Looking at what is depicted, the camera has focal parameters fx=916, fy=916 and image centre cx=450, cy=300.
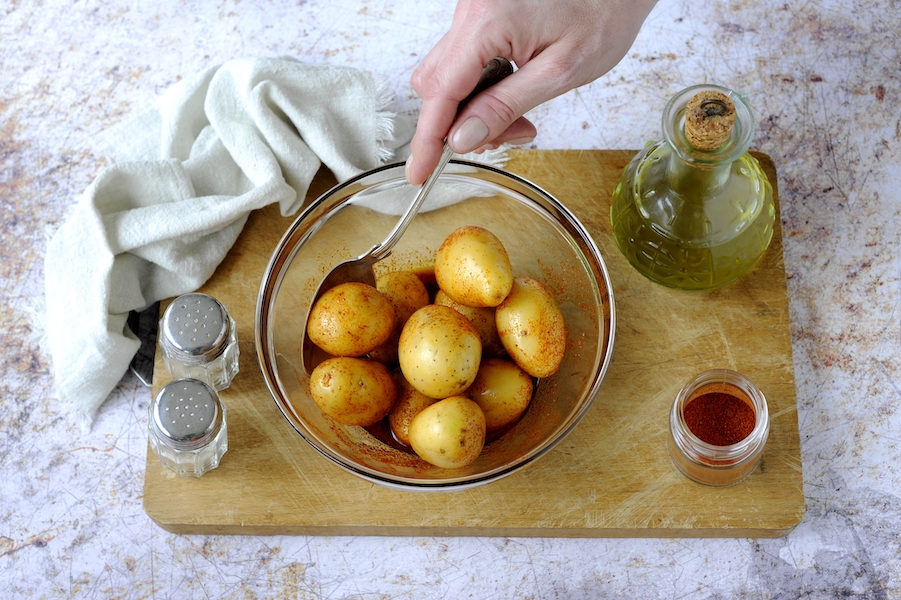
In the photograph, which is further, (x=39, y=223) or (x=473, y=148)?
(x=39, y=223)

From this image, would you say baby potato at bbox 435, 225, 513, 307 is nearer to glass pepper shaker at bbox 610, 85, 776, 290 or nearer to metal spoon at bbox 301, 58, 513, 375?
metal spoon at bbox 301, 58, 513, 375

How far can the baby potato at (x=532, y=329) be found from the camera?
1.14 m

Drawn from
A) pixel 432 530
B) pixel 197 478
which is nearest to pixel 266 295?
pixel 197 478

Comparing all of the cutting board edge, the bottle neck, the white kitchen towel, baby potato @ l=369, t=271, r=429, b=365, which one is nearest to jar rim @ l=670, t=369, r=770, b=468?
the cutting board edge

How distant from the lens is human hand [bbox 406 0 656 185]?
3.80ft

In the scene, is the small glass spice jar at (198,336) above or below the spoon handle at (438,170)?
below

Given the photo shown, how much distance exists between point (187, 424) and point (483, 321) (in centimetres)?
40

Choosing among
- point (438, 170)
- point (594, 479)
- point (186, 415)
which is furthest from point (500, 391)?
point (186, 415)

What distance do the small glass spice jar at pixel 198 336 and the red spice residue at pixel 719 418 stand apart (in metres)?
0.62

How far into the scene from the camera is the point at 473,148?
1184 mm

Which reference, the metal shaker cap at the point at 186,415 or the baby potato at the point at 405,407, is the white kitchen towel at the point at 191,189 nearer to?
the metal shaker cap at the point at 186,415

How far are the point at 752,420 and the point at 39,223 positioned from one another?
1130 millimetres

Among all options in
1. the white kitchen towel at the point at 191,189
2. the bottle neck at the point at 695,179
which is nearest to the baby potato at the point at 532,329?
the bottle neck at the point at 695,179

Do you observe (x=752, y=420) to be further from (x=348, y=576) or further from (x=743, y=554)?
(x=348, y=576)
